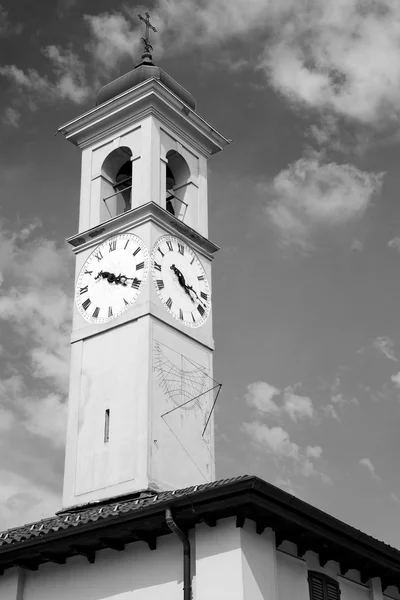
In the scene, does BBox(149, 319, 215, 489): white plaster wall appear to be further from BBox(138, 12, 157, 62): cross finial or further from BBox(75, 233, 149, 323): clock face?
BBox(138, 12, 157, 62): cross finial

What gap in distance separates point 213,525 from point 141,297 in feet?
30.8

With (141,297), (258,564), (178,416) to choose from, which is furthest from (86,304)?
(258,564)

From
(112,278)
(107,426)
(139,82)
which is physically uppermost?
(139,82)

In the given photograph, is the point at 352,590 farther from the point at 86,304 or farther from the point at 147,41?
the point at 147,41

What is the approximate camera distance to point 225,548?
15789 millimetres

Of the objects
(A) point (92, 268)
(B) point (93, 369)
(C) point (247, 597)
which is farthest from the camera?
(A) point (92, 268)

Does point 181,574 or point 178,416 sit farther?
point 178,416

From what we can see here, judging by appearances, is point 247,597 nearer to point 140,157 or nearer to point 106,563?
point 106,563

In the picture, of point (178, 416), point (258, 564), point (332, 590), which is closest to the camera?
point (258, 564)

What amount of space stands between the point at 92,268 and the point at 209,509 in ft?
38.3

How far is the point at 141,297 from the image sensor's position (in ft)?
80.5

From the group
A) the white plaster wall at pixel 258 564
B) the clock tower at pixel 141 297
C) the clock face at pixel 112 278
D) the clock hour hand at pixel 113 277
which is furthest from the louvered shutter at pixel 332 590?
the clock hour hand at pixel 113 277

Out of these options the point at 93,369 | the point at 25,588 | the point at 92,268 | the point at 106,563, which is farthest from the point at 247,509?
the point at 92,268

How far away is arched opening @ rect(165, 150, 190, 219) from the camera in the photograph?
92.9 feet
